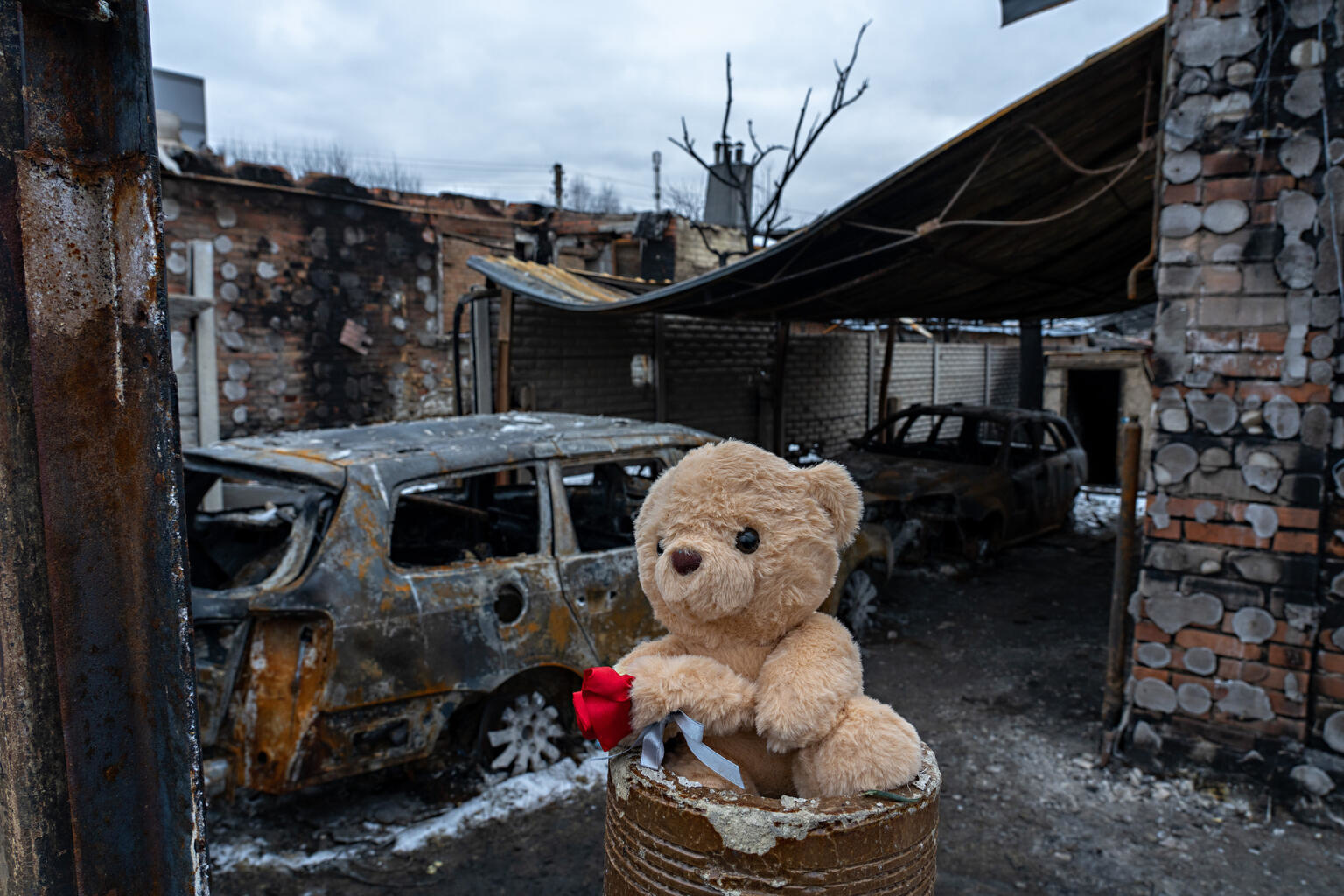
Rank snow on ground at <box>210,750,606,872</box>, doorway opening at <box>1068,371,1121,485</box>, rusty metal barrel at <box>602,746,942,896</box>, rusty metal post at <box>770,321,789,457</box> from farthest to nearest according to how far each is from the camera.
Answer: doorway opening at <box>1068,371,1121,485</box> < rusty metal post at <box>770,321,789,457</box> < snow on ground at <box>210,750,606,872</box> < rusty metal barrel at <box>602,746,942,896</box>

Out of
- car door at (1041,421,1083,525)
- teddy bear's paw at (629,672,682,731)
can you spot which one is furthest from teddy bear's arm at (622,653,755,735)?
car door at (1041,421,1083,525)

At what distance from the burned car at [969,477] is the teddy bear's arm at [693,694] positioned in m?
5.08

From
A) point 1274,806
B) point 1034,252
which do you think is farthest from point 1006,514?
point 1274,806

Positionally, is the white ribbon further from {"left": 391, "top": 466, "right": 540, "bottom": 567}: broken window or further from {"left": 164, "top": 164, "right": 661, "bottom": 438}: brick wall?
{"left": 164, "top": 164, "right": 661, "bottom": 438}: brick wall

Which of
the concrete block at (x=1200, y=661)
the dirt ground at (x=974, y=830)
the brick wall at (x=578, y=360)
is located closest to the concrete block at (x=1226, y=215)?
the concrete block at (x=1200, y=661)

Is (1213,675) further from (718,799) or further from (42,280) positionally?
(42,280)

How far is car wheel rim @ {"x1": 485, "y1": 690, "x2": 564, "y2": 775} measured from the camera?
3779 mm

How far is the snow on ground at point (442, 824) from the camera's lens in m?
3.26

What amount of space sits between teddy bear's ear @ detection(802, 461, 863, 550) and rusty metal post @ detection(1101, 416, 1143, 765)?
94.1 inches

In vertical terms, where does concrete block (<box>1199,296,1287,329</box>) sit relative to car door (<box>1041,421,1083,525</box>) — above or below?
above

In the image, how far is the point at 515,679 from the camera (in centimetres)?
377

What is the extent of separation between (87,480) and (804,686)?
4.23ft

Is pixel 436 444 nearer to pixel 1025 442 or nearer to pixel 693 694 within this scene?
pixel 693 694

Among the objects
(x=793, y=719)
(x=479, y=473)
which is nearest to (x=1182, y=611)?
(x=793, y=719)
